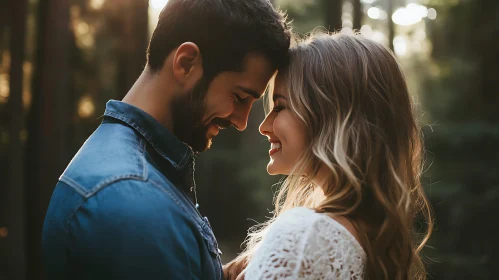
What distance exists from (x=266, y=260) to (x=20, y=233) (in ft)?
23.0

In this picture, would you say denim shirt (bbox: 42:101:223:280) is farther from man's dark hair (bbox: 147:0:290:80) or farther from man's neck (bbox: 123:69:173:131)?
man's dark hair (bbox: 147:0:290:80)

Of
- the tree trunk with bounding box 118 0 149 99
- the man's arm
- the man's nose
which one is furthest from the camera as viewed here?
the tree trunk with bounding box 118 0 149 99

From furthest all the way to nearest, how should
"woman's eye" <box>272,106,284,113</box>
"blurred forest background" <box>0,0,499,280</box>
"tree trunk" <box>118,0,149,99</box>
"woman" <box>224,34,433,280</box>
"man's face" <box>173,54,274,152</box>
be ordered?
1. "blurred forest background" <box>0,0,499,280</box>
2. "tree trunk" <box>118,0,149,99</box>
3. "woman's eye" <box>272,106,284,113</box>
4. "man's face" <box>173,54,274,152</box>
5. "woman" <box>224,34,433,280</box>

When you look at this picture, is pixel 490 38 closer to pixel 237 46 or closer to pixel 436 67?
pixel 436 67

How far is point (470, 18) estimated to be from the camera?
10.9 metres

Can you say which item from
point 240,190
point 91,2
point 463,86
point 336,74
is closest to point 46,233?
point 336,74

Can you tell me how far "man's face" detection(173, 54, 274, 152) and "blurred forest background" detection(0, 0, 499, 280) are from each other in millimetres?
2679

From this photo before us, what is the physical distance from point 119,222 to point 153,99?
781 mm

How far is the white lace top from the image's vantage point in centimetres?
177

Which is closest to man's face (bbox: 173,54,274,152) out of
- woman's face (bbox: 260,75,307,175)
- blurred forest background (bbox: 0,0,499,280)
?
woman's face (bbox: 260,75,307,175)

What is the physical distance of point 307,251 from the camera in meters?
1.78

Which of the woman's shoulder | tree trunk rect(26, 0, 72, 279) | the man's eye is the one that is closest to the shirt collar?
the man's eye

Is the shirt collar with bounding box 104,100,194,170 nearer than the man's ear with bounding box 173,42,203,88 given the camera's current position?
Yes

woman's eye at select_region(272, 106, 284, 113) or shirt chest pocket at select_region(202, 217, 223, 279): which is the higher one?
woman's eye at select_region(272, 106, 284, 113)
